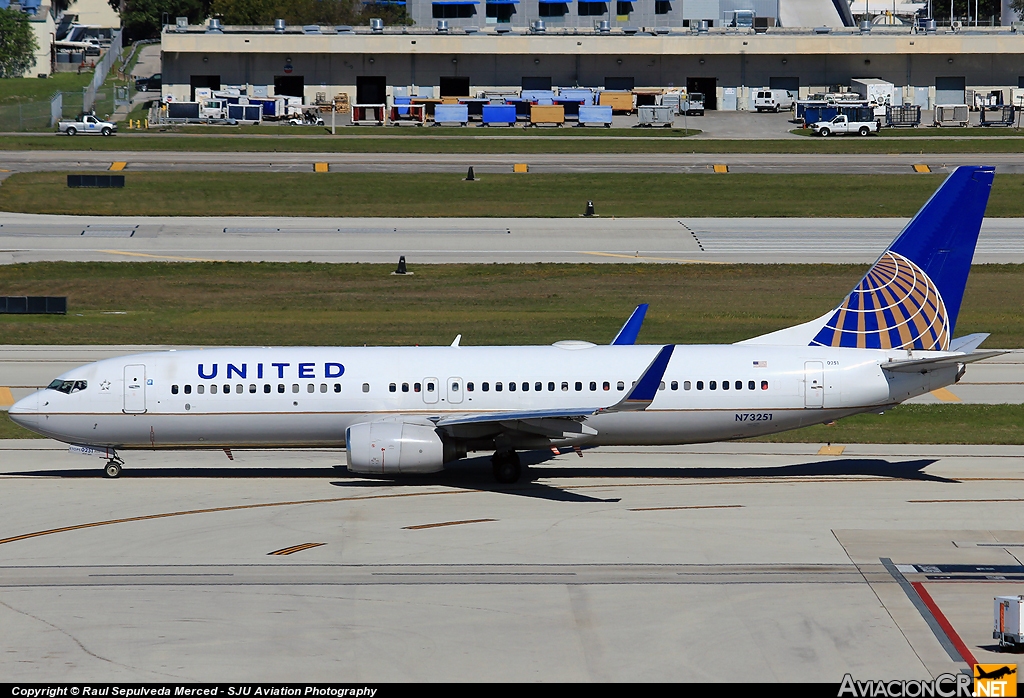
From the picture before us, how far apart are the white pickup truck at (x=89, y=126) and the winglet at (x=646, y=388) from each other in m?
93.3

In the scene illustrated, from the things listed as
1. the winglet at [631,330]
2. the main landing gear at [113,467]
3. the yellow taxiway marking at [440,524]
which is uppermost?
the winglet at [631,330]

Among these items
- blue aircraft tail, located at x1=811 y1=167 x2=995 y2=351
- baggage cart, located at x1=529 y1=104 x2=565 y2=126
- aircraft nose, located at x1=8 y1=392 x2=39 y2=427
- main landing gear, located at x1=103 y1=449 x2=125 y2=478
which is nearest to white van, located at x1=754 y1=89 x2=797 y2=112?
baggage cart, located at x1=529 y1=104 x2=565 y2=126

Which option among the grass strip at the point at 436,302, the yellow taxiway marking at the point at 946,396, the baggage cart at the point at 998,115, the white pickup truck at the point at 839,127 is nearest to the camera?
the yellow taxiway marking at the point at 946,396

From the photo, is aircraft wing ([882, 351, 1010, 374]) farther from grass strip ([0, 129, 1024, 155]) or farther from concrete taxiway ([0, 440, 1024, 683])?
grass strip ([0, 129, 1024, 155])

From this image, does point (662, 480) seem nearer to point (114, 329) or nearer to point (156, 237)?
point (114, 329)

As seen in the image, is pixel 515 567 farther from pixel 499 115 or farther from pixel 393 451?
pixel 499 115

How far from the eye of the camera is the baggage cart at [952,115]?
12750 cm

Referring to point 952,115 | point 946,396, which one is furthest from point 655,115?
point 946,396

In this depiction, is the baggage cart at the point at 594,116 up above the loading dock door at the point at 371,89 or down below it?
below

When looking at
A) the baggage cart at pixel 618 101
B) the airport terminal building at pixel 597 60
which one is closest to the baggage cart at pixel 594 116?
the baggage cart at pixel 618 101

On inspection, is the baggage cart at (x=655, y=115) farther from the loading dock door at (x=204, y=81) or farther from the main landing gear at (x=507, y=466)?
the main landing gear at (x=507, y=466)

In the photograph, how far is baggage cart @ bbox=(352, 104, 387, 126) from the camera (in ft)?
429

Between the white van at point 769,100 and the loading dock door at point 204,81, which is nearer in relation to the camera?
the white van at point 769,100

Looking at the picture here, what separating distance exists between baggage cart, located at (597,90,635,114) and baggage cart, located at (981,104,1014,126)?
118 feet
